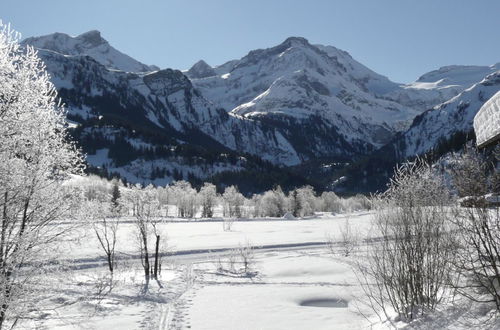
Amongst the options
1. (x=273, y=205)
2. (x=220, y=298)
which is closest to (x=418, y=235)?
(x=220, y=298)

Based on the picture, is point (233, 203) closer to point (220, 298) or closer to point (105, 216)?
point (105, 216)

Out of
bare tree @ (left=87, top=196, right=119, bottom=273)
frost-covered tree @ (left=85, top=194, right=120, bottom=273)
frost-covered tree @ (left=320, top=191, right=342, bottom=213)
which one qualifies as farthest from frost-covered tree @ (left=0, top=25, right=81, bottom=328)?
frost-covered tree @ (left=320, top=191, right=342, bottom=213)

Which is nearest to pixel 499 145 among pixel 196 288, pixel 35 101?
pixel 35 101

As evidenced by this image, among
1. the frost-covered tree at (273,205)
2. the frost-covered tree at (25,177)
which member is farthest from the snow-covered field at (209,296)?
the frost-covered tree at (273,205)

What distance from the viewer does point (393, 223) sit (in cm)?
1589

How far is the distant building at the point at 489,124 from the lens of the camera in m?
7.82

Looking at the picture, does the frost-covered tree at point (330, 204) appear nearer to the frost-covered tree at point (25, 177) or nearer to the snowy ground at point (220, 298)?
the snowy ground at point (220, 298)

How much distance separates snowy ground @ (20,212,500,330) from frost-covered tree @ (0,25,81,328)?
1639mm

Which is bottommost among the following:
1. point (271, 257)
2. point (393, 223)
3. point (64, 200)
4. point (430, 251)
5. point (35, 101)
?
point (271, 257)

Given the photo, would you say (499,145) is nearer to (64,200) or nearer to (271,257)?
(64,200)

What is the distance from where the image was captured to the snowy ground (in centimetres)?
2161

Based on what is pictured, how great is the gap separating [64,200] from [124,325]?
30.5ft

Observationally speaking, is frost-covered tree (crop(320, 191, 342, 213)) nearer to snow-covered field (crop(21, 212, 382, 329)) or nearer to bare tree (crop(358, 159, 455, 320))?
snow-covered field (crop(21, 212, 382, 329))

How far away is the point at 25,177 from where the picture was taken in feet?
48.0
